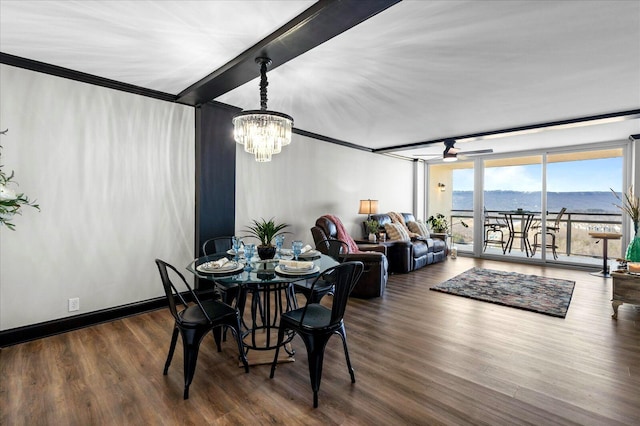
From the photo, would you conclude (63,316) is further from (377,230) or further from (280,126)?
(377,230)

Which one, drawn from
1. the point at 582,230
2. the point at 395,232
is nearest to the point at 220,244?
the point at 395,232

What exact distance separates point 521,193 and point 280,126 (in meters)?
6.67

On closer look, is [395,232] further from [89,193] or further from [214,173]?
[89,193]

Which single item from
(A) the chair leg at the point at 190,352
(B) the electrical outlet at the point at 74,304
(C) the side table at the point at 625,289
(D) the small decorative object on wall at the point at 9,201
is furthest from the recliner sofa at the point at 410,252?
(D) the small decorative object on wall at the point at 9,201

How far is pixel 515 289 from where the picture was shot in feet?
14.9

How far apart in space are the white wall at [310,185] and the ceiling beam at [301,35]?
5.02ft

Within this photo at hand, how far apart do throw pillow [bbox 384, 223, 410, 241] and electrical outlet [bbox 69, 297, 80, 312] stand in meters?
4.83

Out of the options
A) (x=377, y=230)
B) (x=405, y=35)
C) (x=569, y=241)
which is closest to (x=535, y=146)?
(x=569, y=241)

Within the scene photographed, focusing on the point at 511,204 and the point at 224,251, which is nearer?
the point at 224,251

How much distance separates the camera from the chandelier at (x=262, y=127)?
264cm

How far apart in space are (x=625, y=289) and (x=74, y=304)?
5.80 metres

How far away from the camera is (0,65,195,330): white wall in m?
2.76

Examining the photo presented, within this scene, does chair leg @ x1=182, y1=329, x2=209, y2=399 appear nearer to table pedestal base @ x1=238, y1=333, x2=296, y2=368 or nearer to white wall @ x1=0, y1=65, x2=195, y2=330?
table pedestal base @ x1=238, y1=333, x2=296, y2=368

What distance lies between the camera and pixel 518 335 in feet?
9.84
